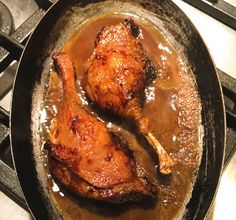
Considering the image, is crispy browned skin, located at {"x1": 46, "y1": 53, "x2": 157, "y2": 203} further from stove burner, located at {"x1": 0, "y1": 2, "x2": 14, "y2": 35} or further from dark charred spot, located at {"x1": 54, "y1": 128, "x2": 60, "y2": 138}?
stove burner, located at {"x1": 0, "y1": 2, "x2": 14, "y2": 35}

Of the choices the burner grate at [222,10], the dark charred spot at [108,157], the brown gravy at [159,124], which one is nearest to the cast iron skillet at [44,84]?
the brown gravy at [159,124]

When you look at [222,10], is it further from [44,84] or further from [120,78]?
[44,84]

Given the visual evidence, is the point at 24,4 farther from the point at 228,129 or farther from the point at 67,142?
the point at 228,129

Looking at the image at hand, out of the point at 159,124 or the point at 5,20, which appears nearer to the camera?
the point at 159,124

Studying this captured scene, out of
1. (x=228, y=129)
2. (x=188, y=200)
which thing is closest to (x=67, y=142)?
(x=188, y=200)

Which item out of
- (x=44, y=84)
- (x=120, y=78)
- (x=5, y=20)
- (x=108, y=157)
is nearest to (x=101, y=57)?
(x=120, y=78)

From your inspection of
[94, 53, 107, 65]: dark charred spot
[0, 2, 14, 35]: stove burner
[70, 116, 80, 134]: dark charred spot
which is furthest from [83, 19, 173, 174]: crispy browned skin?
[0, 2, 14, 35]: stove burner
